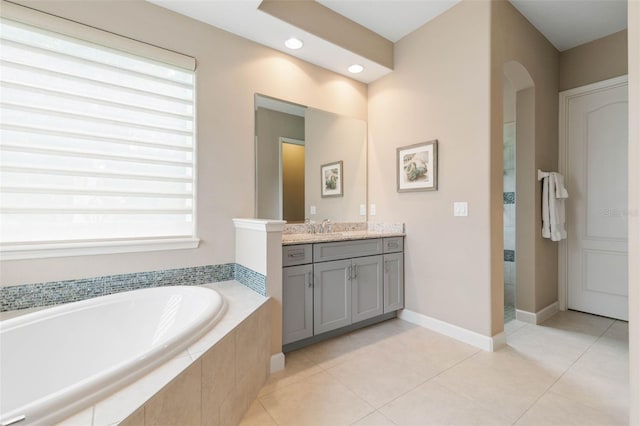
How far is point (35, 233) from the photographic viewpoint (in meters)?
1.72

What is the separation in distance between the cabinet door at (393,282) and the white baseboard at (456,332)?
144mm

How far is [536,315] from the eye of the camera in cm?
284

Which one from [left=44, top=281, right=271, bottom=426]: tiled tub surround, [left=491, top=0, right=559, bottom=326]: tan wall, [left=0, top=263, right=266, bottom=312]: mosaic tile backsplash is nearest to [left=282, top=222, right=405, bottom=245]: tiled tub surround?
[left=0, top=263, right=266, bottom=312]: mosaic tile backsplash

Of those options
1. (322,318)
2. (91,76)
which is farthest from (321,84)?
(322,318)

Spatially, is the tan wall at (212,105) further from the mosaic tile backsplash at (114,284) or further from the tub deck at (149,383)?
the tub deck at (149,383)

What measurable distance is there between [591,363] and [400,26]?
125 inches

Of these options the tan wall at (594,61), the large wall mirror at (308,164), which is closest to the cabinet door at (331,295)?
the large wall mirror at (308,164)

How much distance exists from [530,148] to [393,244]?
1.64 meters

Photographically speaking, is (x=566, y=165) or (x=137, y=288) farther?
(x=566, y=165)

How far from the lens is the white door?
286 cm

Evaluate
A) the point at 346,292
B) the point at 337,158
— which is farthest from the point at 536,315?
the point at 337,158

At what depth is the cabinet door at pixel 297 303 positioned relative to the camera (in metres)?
2.18

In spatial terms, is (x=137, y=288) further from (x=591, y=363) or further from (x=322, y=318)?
(x=591, y=363)

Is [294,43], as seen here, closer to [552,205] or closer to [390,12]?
[390,12]
